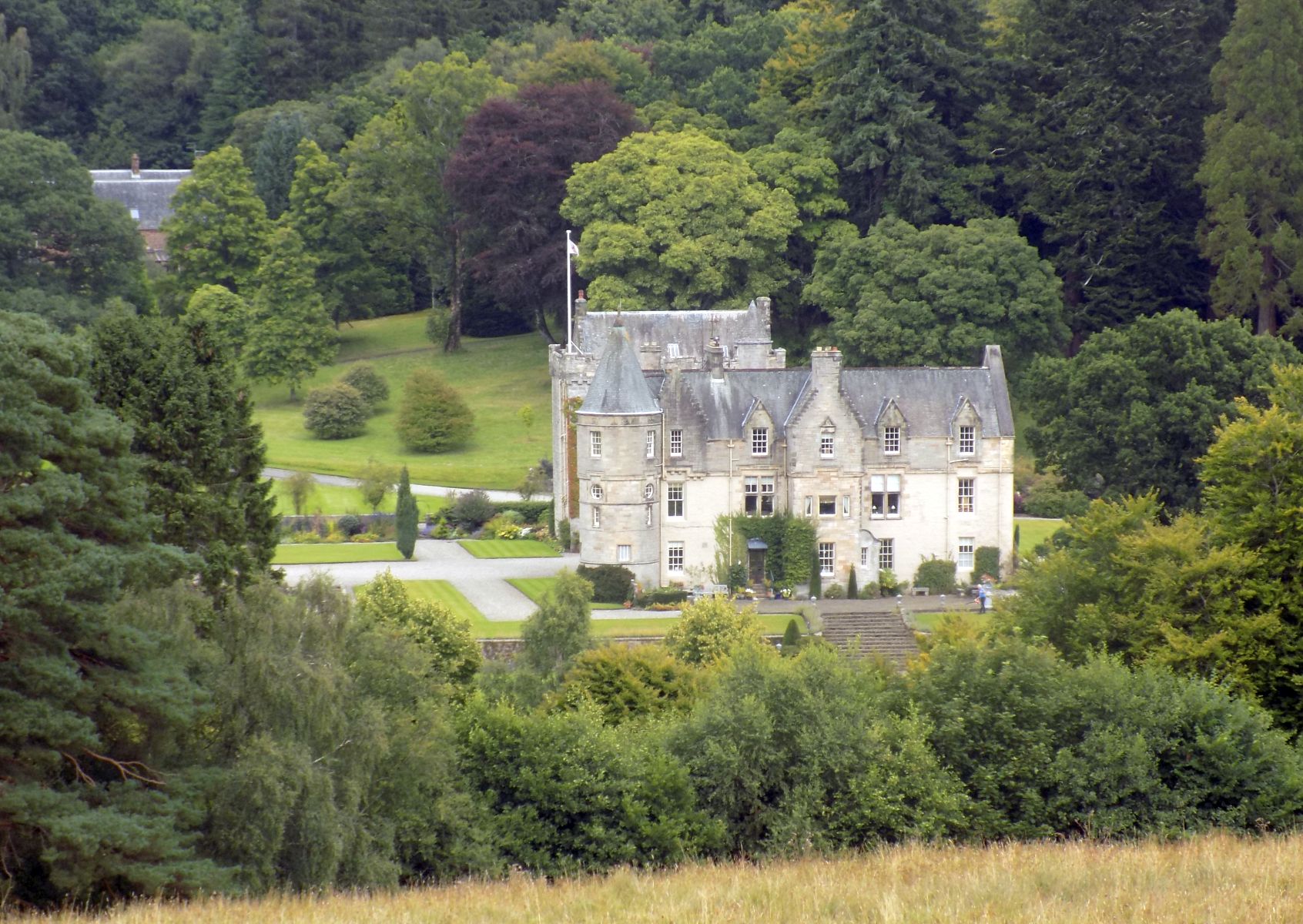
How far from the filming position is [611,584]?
5197cm

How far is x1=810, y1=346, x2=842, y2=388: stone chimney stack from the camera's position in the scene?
52.5 metres

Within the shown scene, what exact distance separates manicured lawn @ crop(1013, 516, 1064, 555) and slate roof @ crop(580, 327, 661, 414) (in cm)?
1123

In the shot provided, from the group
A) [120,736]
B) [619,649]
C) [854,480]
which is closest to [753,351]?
[854,480]

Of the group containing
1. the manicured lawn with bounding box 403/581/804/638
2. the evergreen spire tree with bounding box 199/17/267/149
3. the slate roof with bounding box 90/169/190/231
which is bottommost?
the manicured lawn with bounding box 403/581/804/638

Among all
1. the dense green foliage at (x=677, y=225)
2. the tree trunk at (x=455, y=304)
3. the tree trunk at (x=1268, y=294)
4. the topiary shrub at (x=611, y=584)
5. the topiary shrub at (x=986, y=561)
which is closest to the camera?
the topiary shrub at (x=611, y=584)

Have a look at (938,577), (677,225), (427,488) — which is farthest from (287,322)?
(938,577)

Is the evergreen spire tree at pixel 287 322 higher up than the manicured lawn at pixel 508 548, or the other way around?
the evergreen spire tree at pixel 287 322

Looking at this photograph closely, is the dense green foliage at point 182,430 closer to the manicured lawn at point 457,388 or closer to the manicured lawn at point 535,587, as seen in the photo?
the manicured lawn at point 535,587

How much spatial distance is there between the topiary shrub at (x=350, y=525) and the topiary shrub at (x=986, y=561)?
62.2 ft

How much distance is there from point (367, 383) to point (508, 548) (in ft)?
58.8

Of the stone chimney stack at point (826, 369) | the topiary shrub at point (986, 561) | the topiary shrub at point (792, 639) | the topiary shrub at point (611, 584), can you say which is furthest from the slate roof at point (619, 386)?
the topiary shrub at point (986, 561)

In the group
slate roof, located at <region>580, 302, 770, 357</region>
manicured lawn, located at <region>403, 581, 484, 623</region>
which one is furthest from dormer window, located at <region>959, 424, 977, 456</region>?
manicured lawn, located at <region>403, 581, 484, 623</region>

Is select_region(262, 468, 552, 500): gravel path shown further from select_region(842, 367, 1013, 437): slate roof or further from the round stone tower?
select_region(842, 367, 1013, 437): slate roof

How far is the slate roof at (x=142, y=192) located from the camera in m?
95.4
